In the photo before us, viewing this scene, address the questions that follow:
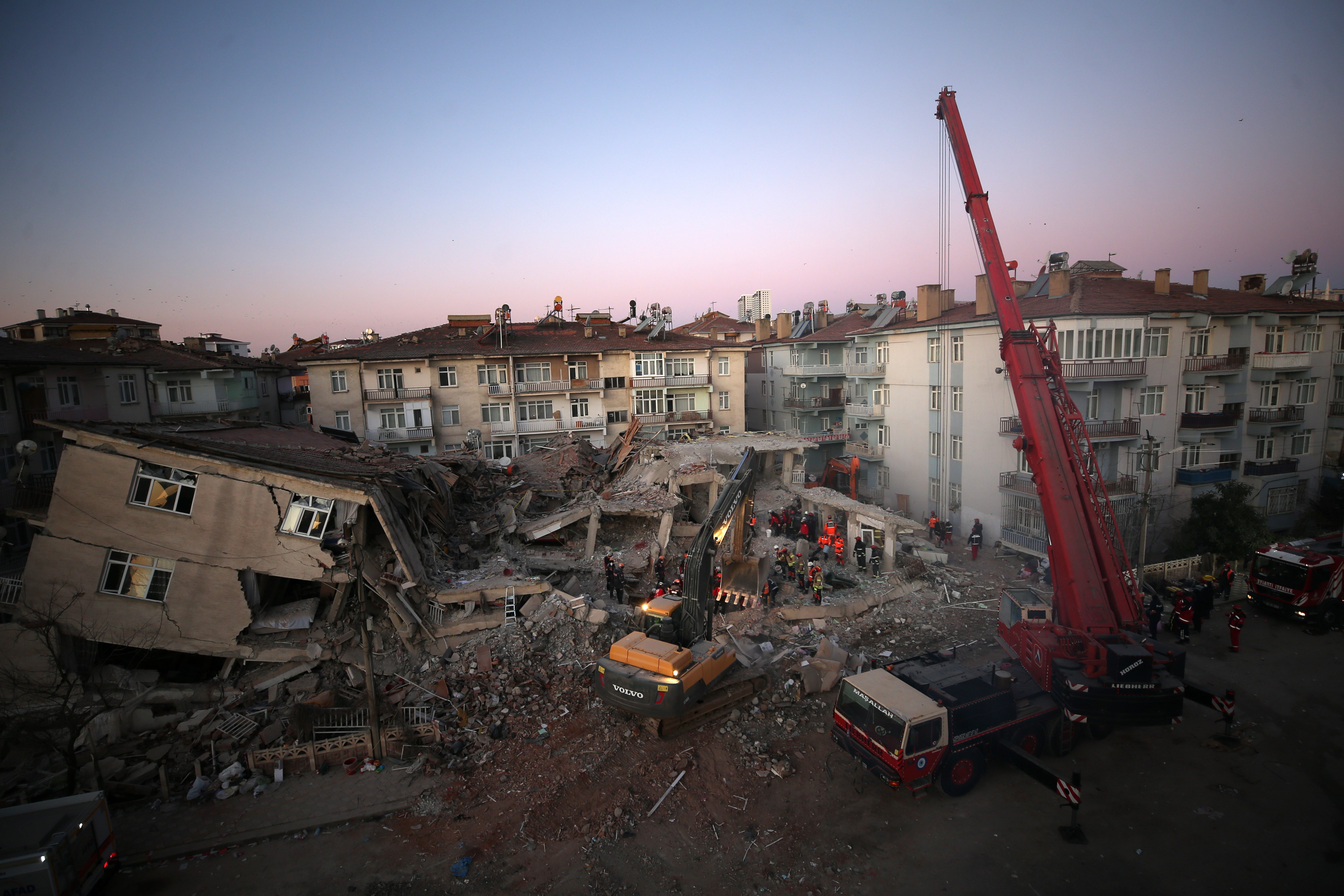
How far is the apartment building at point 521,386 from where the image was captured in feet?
110

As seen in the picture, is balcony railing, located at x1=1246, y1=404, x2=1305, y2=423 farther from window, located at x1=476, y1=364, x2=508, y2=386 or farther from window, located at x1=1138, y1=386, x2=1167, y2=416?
window, located at x1=476, y1=364, x2=508, y2=386

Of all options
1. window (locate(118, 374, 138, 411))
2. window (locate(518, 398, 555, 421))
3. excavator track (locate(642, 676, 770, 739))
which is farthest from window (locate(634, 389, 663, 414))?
excavator track (locate(642, 676, 770, 739))

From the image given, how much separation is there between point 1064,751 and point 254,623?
1793 centimetres

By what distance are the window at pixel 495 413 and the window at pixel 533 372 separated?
5.76 ft

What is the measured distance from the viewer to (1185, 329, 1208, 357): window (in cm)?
2491

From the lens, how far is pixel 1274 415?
26281 mm

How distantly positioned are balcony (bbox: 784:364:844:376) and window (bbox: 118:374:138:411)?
114 ft

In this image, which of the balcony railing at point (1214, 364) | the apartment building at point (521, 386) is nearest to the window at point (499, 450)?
the apartment building at point (521, 386)

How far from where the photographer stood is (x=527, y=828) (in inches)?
393

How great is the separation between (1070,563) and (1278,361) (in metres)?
23.1

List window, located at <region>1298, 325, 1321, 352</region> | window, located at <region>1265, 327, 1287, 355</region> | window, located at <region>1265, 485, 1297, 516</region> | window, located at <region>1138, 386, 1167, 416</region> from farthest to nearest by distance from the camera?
window, located at <region>1265, 485, 1297, 516</region>
window, located at <region>1298, 325, 1321, 352</region>
window, located at <region>1265, 327, 1287, 355</region>
window, located at <region>1138, 386, 1167, 416</region>

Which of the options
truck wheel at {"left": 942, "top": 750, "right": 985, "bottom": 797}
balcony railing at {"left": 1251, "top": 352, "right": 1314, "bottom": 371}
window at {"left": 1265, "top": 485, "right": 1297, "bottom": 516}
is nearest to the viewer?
truck wheel at {"left": 942, "top": 750, "right": 985, "bottom": 797}

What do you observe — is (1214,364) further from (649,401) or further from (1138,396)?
(649,401)

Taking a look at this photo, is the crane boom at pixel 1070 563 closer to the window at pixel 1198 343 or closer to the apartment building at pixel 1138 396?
the apartment building at pixel 1138 396
